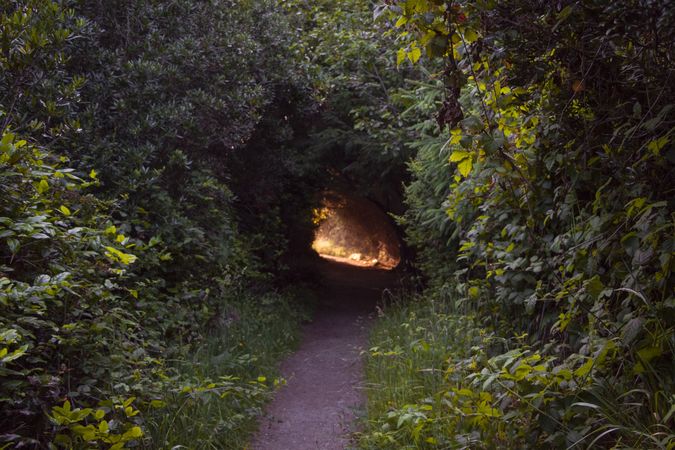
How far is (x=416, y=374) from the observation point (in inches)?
213

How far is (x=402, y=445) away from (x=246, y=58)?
18.5 feet

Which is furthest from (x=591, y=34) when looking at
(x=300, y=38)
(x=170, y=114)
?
(x=300, y=38)

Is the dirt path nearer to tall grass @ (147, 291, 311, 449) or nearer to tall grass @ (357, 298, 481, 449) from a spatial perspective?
tall grass @ (147, 291, 311, 449)

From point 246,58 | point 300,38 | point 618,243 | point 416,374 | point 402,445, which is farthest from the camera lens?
point 300,38

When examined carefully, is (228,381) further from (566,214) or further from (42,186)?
(566,214)

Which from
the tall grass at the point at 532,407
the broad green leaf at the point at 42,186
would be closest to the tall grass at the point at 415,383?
the tall grass at the point at 532,407

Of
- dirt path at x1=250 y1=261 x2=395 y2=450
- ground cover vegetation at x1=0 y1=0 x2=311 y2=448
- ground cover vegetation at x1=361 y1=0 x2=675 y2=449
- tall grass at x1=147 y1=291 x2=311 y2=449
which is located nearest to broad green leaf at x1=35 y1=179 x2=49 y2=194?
ground cover vegetation at x1=0 y1=0 x2=311 y2=448

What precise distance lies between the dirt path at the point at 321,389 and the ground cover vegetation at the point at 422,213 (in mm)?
290

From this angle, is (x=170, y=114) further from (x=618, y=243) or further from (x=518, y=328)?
(x=618, y=243)

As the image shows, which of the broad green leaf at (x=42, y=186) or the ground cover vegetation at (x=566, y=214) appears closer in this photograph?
the ground cover vegetation at (x=566, y=214)

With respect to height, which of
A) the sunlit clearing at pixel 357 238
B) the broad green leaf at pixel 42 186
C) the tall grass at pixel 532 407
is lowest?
the sunlit clearing at pixel 357 238

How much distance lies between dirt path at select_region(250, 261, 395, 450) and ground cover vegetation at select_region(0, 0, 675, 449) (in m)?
0.29

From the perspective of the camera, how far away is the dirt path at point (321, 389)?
5.30 meters

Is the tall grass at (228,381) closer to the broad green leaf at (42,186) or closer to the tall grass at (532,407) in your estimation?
the tall grass at (532,407)
